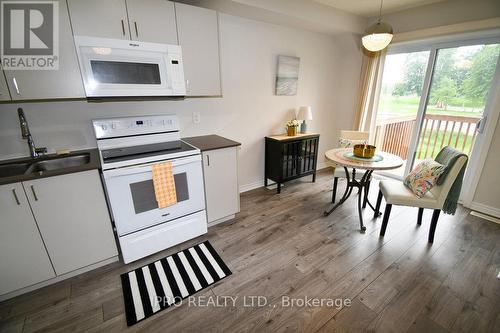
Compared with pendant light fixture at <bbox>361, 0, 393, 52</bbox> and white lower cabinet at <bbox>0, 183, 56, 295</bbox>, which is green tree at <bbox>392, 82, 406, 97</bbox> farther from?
white lower cabinet at <bbox>0, 183, 56, 295</bbox>

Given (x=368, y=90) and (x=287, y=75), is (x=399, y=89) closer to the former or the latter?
(x=368, y=90)

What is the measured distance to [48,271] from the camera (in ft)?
5.57

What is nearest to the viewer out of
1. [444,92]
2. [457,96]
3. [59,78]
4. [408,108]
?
[59,78]

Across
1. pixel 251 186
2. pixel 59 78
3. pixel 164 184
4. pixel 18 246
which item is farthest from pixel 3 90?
pixel 251 186

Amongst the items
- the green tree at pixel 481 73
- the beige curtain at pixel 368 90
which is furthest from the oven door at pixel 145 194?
the green tree at pixel 481 73

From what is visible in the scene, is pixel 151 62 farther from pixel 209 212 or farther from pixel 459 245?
pixel 459 245

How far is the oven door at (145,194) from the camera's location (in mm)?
1737

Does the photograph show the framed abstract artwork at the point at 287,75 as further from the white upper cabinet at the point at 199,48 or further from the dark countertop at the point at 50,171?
the dark countertop at the point at 50,171

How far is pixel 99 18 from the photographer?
171 cm

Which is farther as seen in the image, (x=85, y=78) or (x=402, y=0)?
(x=402, y=0)

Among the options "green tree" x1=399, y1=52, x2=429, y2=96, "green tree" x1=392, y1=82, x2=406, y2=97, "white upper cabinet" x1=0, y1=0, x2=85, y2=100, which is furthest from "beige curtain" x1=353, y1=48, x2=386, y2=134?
"white upper cabinet" x1=0, y1=0, x2=85, y2=100

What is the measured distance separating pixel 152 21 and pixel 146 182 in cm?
141

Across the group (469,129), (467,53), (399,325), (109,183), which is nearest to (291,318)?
(399,325)

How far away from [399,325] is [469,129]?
2.85 m
